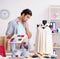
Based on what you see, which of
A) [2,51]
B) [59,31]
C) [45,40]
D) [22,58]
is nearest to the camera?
[22,58]

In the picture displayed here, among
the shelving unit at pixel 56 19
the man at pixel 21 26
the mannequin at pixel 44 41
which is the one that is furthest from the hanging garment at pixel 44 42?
the shelving unit at pixel 56 19

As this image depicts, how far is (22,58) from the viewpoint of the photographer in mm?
1415

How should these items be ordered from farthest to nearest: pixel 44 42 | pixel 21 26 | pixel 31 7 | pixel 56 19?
pixel 31 7 → pixel 56 19 → pixel 21 26 → pixel 44 42

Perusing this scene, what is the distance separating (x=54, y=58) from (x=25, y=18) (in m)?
0.80

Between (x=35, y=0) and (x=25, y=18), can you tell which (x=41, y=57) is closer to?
(x=25, y=18)

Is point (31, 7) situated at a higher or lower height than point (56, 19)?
higher

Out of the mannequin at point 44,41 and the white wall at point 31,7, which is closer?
the mannequin at point 44,41

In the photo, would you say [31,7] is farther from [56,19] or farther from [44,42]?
[44,42]

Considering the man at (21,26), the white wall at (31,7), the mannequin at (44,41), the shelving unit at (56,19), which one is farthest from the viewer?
the white wall at (31,7)

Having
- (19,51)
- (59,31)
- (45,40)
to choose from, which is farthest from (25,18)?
(59,31)

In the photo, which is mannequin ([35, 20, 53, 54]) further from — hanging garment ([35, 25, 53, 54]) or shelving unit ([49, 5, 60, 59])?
shelving unit ([49, 5, 60, 59])

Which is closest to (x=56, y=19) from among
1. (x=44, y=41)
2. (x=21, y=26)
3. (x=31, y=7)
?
(x=31, y=7)

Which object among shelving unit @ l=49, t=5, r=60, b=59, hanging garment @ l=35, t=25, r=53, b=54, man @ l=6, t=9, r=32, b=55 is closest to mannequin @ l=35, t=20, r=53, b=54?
hanging garment @ l=35, t=25, r=53, b=54

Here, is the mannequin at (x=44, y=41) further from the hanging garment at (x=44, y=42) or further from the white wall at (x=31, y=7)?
the white wall at (x=31, y=7)
